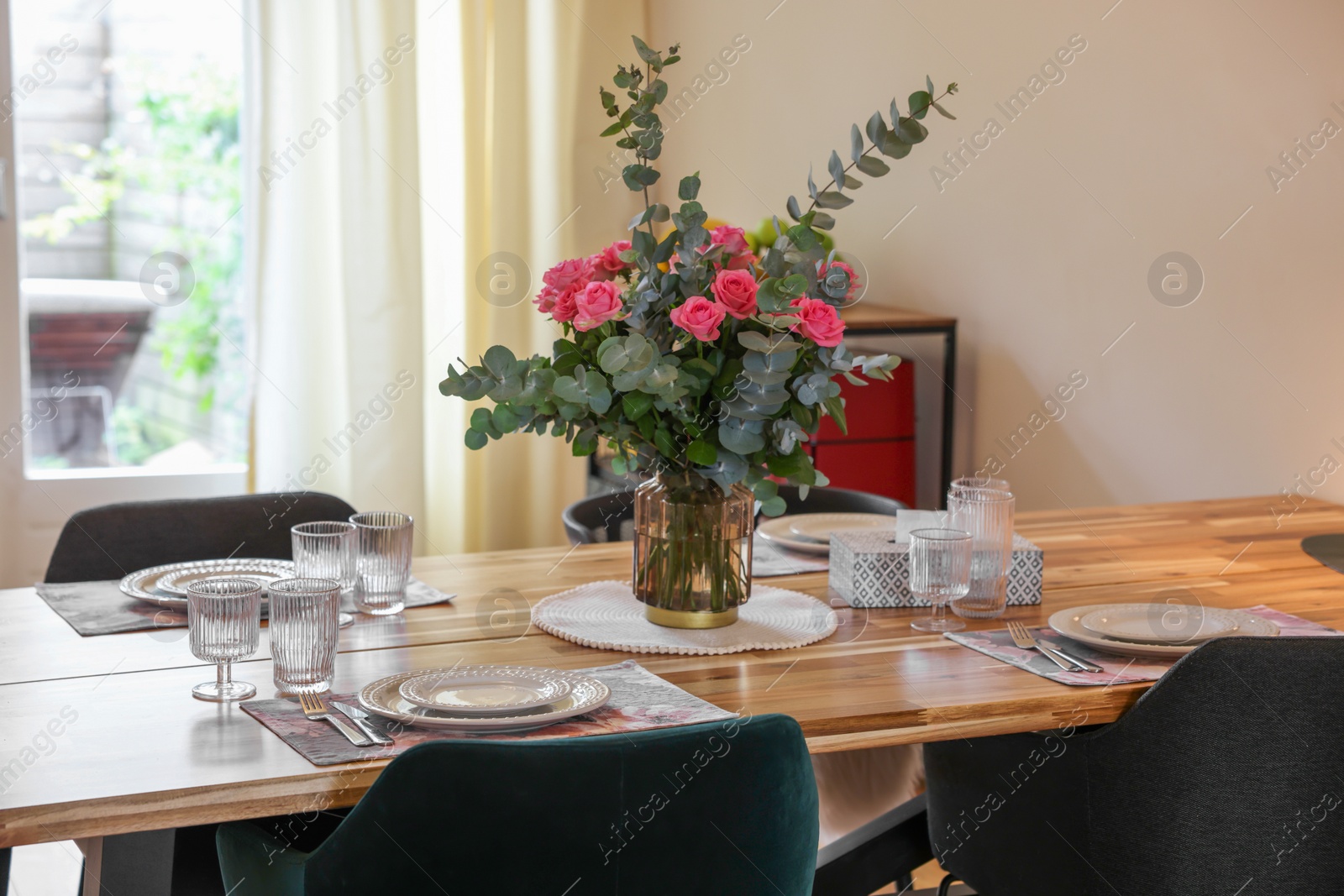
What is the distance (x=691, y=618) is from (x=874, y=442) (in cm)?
152

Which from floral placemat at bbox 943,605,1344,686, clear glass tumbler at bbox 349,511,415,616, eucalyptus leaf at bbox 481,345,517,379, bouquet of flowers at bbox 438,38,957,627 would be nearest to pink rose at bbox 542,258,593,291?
bouquet of flowers at bbox 438,38,957,627

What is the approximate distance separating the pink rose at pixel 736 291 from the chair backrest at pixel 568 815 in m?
0.48

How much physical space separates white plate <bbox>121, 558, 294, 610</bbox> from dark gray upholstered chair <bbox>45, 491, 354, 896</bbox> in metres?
0.18

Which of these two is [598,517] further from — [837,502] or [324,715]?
[324,715]

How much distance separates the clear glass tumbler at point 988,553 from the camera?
1531 millimetres

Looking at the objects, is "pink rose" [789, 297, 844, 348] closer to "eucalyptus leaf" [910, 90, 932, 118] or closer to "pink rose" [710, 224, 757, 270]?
"pink rose" [710, 224, 757, 270]

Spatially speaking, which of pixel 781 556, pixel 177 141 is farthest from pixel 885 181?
pixel 177 141

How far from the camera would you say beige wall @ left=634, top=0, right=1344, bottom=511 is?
215 centimetres

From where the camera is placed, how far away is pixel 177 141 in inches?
131

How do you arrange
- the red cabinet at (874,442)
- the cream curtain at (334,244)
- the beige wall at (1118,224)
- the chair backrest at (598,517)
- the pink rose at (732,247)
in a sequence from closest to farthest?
the pink rose at (732,247)
the chair backrest at (598,517)
the beige wall at (1118,224)
the red cabinet at (874,442)
the cream curtain at (334,244)

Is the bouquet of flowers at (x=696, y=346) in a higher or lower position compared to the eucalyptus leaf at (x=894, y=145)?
lower

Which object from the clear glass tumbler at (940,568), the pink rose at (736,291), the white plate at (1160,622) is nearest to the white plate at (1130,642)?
the white plate at (1160,622)

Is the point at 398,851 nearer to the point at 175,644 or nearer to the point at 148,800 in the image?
the point at 148,800

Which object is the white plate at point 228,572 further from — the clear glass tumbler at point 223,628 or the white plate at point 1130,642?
the white plate at point 1130,642
